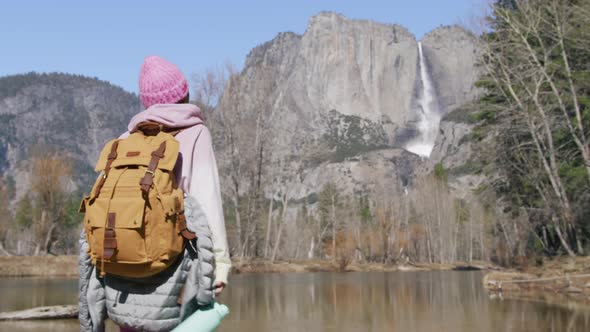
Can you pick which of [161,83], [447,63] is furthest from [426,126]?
[161,83]

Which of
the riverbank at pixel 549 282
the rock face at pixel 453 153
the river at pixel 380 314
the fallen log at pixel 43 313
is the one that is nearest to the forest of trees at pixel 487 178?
the riverbank at pixel 549 282

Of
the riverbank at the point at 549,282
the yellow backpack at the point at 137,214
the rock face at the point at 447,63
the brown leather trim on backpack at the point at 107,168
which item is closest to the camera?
the yellow backpack at the point at 137,214

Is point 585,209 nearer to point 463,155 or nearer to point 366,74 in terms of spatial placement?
point 463,155

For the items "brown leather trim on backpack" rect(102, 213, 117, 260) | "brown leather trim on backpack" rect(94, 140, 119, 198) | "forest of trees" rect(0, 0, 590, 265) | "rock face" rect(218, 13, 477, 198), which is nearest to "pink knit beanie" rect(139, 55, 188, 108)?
"brown leather trim on backpack" rect(94, 140, 119, 198)

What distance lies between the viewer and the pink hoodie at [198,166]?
7.27 ft

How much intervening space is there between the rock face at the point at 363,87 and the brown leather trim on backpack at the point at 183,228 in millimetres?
139146

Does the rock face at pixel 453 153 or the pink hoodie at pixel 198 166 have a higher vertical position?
the rock face at pixel 453 153

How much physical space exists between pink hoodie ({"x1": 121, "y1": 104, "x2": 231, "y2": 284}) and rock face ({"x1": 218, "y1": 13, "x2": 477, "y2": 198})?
139 meters

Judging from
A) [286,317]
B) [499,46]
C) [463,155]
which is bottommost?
[286,317]

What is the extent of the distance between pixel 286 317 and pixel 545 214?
399 inches

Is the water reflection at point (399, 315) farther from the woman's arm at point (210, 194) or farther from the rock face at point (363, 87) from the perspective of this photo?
the rock face at point (363, 87)

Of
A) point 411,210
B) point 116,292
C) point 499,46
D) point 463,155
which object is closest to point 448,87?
point 463,155

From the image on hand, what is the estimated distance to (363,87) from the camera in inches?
7062

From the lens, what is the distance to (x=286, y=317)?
362 inches
